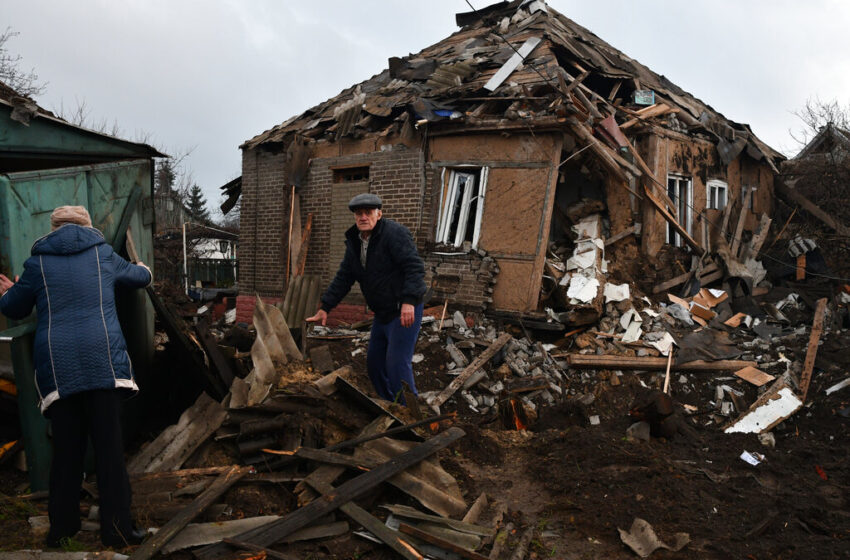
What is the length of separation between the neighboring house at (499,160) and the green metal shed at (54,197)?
15.6ft

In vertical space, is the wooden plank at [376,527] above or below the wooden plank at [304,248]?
below

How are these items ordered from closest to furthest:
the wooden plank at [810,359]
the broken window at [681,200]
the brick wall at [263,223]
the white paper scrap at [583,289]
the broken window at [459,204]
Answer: the wooden plank at [810,359]
the white paper scrap at [583,289]
the broken window at [459,204]
the broken window at [681,200]
the brick wall at [263,223]

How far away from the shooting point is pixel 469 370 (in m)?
7.20

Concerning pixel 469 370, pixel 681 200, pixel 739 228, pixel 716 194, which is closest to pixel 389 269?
pixel 469 370

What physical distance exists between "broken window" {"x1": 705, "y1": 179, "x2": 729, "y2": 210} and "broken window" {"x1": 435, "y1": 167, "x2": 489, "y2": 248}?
514 cm

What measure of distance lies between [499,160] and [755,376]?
14.9 ft

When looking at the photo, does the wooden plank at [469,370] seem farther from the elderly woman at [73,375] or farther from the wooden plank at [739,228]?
the wooden plank at [739,228]

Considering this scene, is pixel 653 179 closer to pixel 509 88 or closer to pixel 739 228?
pixel 509 88

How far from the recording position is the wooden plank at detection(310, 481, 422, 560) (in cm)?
290

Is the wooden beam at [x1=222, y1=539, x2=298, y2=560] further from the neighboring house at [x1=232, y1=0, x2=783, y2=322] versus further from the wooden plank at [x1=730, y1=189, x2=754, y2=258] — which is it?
the wooden plank at [x1=730, y1=189, x2=754, y2=258]

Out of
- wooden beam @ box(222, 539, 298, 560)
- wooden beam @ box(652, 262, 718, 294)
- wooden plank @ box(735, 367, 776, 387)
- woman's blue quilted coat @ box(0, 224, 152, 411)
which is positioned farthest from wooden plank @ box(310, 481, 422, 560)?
wooden beam @ box(652, 262, 718, 294)

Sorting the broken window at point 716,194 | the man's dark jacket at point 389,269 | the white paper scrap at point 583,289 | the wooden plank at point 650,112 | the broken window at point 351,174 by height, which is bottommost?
the white paper scrap at point 583,289

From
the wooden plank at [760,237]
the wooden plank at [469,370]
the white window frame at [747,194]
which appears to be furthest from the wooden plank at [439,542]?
the white window frame at [747,194]

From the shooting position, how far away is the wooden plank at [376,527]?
2904 mm
